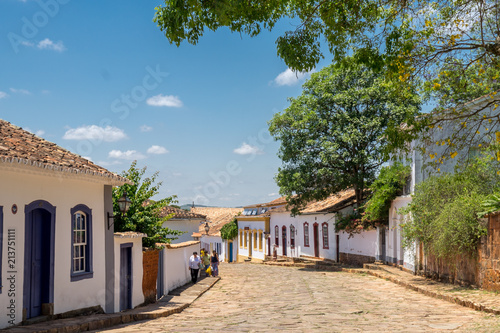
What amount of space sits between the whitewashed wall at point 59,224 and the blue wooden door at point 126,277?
788 millimetres

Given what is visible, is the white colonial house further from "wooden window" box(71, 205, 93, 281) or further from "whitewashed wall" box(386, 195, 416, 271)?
"wooden window" box(71, 205, 93, 281)

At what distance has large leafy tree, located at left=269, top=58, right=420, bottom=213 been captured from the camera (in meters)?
29.2

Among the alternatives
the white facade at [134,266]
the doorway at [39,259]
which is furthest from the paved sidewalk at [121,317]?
the doorway at [39,259]

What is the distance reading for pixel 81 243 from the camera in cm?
1296

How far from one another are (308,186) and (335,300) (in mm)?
14711

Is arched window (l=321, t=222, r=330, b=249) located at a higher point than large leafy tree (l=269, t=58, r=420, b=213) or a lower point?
lower

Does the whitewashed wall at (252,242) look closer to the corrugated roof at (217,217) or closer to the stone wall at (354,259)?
the corrugated roof at (217,217)

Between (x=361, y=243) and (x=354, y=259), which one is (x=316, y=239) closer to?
(x=354, y=259)

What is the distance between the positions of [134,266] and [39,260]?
3639 mm

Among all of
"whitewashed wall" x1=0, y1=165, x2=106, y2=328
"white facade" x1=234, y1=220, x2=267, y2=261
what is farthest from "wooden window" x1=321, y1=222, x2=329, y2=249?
"whitewashed wall" x1=0, y1=165, x2=106, y2=328

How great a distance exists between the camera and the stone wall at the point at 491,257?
48.8 feet

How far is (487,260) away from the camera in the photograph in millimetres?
15422

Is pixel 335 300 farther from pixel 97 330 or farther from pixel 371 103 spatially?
pixel 371 103

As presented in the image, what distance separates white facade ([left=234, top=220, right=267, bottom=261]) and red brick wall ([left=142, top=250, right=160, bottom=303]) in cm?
3242
